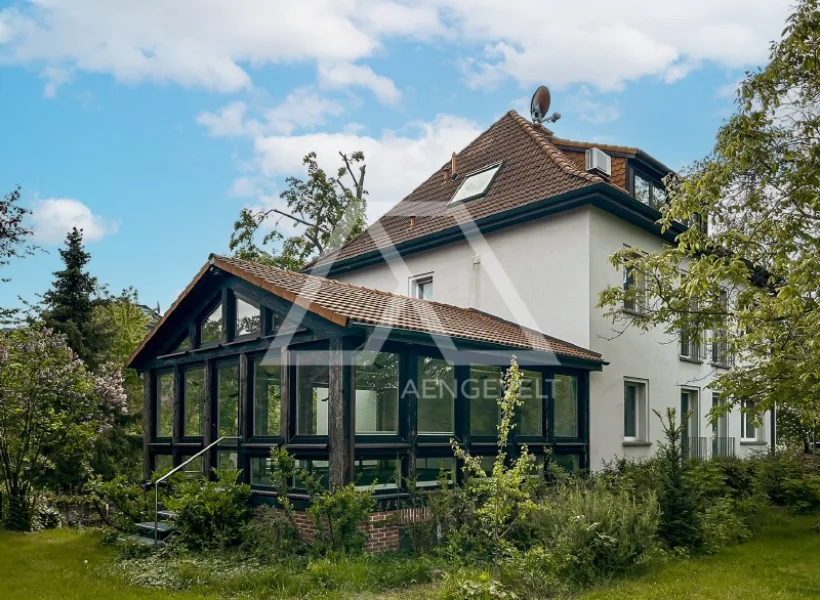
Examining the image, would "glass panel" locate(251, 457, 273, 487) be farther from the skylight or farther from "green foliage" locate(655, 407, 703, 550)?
the skylight

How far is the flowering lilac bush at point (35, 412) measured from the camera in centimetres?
1510

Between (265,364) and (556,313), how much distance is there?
661cm

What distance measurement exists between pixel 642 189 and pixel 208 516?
12534 millimetres

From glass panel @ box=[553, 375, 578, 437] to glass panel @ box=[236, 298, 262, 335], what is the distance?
230 inches

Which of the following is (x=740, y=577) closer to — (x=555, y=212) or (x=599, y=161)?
(x=555, y=212)

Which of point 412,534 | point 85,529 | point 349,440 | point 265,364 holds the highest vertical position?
point 265,364

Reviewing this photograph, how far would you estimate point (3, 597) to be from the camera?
30.5ft

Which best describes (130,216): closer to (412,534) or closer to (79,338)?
(79,338)

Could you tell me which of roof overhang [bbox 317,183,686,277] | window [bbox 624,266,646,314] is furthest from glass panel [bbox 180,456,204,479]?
window [bbox 624,266,646,314]

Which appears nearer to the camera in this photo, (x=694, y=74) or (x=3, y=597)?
(x=3, y=597)

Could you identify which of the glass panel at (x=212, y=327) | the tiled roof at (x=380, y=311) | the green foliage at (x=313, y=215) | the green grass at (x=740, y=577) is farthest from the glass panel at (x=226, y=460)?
the green foliage at (x=313, y=215)

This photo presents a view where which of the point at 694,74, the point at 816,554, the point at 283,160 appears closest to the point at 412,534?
the point at 816,554

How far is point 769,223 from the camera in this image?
437 inches

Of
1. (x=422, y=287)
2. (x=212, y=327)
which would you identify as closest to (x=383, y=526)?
(x=212, y=327)
